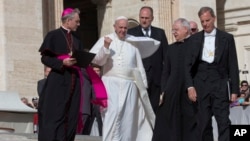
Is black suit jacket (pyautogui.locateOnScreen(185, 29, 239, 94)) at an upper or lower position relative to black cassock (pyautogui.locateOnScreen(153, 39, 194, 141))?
upper

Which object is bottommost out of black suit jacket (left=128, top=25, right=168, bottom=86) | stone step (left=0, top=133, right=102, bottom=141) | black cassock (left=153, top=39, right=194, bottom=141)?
stone step (left=0, top=133, right=102, bottom=141)

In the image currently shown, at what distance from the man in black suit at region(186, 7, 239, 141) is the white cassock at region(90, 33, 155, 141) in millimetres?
1239

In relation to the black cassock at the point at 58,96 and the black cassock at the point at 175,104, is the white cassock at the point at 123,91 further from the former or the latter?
the black cassock at the point at 58,96

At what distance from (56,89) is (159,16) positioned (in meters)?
14.1

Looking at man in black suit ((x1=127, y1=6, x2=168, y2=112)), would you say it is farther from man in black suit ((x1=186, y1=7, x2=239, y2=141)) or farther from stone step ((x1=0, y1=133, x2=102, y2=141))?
man in black suit ((x1=186, y1=7, x2=239, y2=141))

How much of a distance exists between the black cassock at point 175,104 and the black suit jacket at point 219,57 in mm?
667

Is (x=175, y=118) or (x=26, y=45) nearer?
(x=175, y=118)

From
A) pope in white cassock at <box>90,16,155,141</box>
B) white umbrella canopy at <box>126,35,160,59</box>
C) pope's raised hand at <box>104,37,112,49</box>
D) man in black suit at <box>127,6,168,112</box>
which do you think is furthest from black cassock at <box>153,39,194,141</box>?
man in black suit at <box>127,6,168,112</box>

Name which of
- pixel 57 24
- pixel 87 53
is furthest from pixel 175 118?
pixel 57 24

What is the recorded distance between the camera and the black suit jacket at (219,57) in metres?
10.8

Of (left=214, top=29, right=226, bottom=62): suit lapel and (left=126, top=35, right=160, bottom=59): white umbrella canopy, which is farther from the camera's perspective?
(left=126, top=35, right=160, bottom=59): white umbrella canopy

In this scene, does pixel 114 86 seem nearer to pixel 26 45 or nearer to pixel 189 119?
pixel 189 119

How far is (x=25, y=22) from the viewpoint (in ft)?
66.4

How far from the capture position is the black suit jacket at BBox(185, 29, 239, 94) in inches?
427
